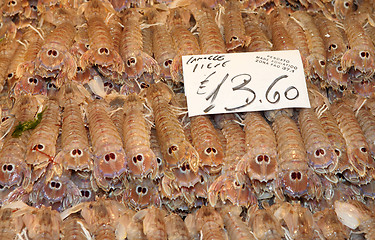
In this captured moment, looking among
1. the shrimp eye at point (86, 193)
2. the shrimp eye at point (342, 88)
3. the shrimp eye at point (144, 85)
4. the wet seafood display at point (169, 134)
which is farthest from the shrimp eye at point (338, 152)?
the shrimp eye at point (86, 193)

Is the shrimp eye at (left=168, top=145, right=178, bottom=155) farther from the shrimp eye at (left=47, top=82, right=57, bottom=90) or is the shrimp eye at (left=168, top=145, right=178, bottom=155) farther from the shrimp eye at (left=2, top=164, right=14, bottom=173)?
the shrimp eye at (left=47, top=82, right=57, bottom=90)

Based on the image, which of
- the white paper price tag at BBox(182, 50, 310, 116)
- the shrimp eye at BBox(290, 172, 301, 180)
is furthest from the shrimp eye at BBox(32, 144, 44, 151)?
the shrimp eye at BBox(290, 172, 301, 180)

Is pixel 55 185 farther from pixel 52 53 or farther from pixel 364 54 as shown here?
pixel 364 54

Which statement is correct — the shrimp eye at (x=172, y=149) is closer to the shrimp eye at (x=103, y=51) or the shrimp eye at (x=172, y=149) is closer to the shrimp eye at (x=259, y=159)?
the shrimp eye at (x=259, y=159)

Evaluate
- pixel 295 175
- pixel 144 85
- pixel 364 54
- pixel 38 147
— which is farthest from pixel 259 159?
pixel 38 147

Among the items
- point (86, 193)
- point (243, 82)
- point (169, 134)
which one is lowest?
point (86, 193)
